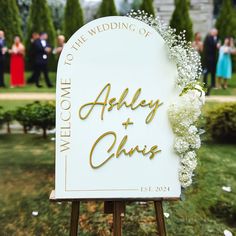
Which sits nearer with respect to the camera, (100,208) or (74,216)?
(74,216)

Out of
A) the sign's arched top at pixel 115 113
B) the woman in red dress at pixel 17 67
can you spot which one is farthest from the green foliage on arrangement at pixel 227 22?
the sign's arched top at pixel 115 113

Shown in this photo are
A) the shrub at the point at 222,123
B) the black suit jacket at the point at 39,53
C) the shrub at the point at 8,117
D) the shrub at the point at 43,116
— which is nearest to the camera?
the shrub at the point at 222,123

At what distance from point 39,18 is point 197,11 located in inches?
185

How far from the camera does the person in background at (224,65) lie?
1020cm

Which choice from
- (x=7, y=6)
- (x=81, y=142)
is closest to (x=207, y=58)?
(x=7, y=6)

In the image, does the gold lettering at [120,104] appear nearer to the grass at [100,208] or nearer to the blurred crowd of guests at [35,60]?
the grass at [100,208]

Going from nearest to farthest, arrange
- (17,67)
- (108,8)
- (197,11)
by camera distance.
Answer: (17,67), (108,8), (197,11)

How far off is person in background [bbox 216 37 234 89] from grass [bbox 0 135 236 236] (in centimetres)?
559

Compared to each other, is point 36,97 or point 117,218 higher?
point 117,218

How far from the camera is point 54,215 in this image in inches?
147

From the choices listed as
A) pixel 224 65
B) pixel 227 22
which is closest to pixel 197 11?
pixel 227 22

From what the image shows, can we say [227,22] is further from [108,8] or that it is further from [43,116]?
[43,116]

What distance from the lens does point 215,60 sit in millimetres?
10016

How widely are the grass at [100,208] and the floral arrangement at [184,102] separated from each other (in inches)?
35.4
